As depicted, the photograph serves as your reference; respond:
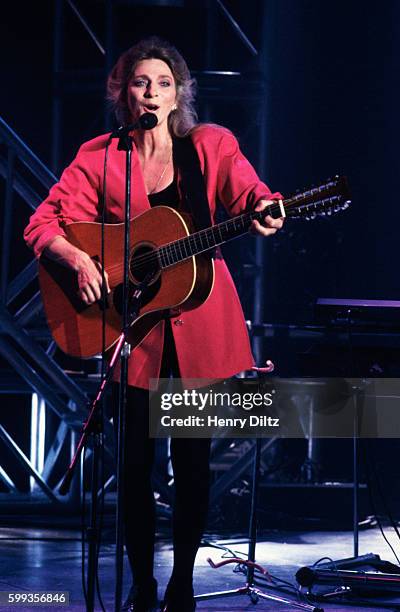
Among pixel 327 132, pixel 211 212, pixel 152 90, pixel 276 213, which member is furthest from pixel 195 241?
pixel 327 132

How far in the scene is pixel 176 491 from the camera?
356 cm

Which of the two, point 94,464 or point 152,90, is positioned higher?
point 152,90

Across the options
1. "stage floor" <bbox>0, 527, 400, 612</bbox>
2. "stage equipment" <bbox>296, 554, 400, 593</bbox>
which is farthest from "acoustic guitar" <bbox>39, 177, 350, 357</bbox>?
"stage equipment" <bbox>296, 554, 400, 593</bbox>

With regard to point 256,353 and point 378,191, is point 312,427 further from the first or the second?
point 378,191

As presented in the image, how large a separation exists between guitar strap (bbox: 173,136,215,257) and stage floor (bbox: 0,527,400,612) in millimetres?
1568

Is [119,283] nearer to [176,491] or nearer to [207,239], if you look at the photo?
[207,239]

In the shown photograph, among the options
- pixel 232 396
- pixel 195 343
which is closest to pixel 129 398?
pixel 195 343

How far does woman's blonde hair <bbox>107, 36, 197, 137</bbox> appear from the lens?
3719 millimetres

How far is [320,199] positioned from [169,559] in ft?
8.42

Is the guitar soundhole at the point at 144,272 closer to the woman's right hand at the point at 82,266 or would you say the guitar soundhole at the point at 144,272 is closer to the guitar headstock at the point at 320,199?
the woman's right hand at the point at 82,266

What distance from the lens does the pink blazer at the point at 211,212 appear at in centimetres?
352

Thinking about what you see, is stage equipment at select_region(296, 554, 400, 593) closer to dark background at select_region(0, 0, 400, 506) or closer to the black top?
the black top

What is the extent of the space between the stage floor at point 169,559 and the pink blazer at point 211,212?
1098 mm

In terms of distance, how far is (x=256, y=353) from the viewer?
6969 mm
